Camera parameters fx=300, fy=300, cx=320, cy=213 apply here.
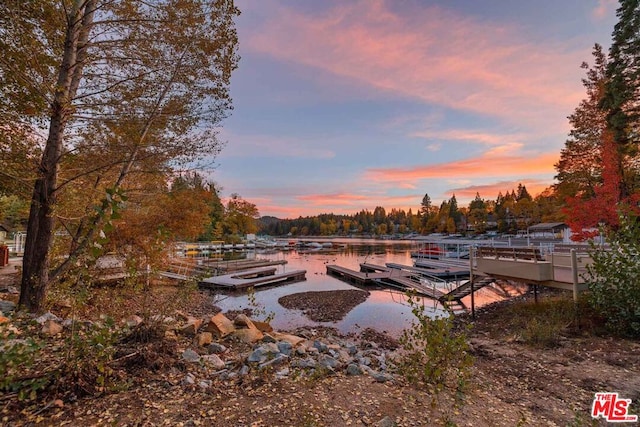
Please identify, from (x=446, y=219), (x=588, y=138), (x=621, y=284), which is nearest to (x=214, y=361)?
(x=621, y=284)

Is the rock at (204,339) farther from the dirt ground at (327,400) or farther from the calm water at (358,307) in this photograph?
the calm water at (358,307)

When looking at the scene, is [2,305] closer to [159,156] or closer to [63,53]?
[159,156]

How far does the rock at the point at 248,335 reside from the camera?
16.8 ft

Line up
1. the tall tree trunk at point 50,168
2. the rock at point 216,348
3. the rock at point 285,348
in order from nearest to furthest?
the rock at point 216,348 < the rock at point 285,348 < the tall tree trunk at point 50,168

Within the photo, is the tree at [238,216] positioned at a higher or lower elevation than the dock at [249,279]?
higher

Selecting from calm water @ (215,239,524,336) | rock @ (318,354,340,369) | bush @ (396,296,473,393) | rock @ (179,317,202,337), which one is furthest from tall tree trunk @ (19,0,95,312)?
bush @ (396,296,473,393)

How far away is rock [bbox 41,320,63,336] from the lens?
13.3ft

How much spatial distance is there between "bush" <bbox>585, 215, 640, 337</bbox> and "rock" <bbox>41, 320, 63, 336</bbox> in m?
9.62

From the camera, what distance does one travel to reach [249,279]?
18094mm

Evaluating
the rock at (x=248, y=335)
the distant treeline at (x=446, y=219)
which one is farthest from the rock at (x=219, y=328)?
the distant treeline at (x=446, y=219)

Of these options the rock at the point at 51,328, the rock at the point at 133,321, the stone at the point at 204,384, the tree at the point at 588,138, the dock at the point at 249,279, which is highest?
the tree at the point at 588,138

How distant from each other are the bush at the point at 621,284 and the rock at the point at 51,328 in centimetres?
962

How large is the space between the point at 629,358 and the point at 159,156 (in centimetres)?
960
